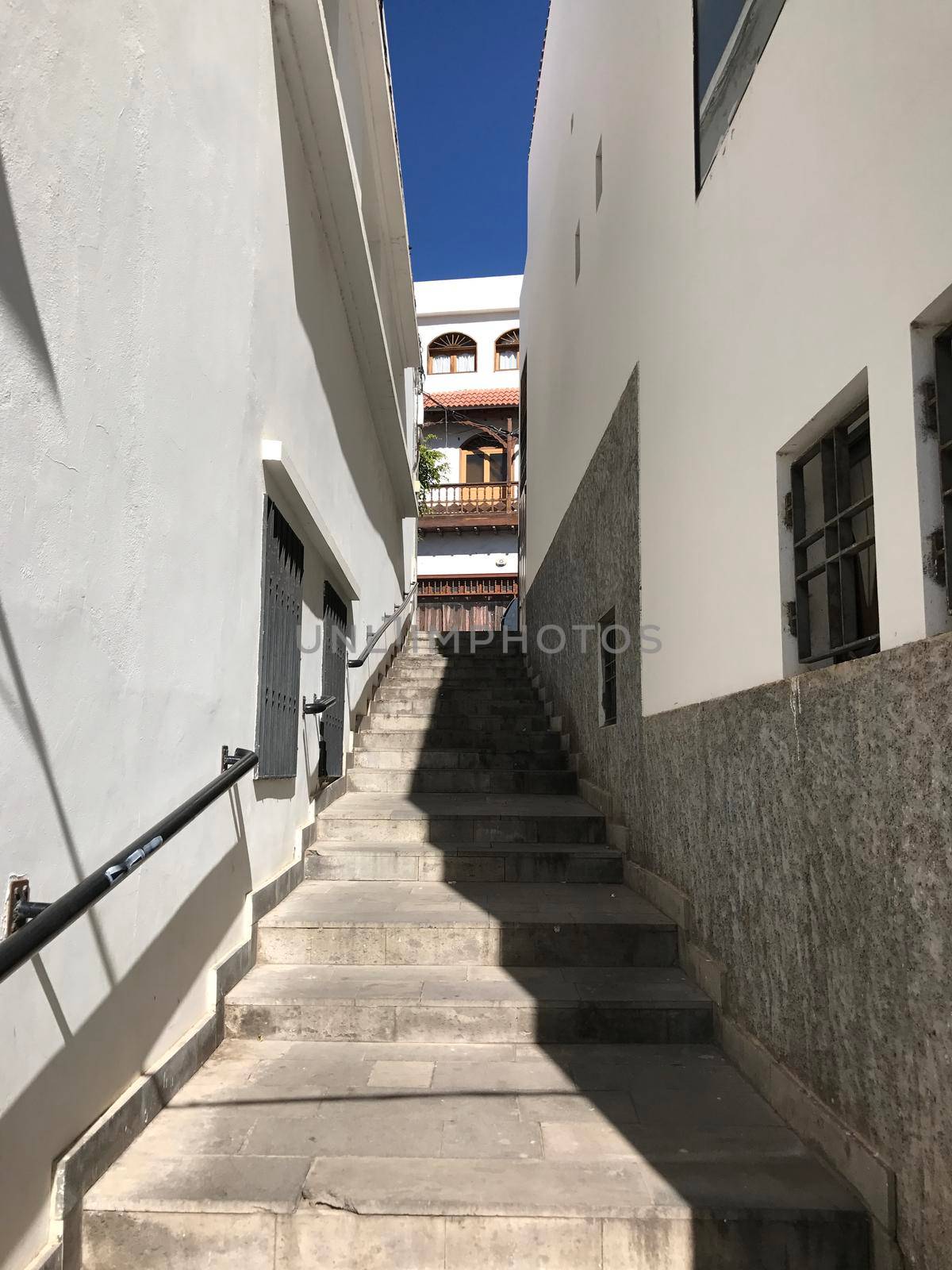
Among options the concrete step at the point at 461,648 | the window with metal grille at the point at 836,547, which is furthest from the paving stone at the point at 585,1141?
the concrete step at the point at 461,648

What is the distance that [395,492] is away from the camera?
34.2 ft

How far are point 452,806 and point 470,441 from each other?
1655cm

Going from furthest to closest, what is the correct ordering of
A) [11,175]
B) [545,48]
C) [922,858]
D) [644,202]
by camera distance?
[545,48], [644,202], [922,858], [11,175]

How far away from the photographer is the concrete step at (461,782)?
6.38 m

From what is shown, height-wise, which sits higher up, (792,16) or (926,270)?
(792,16)

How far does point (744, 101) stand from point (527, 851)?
11.6ft

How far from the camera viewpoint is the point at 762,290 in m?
2.88

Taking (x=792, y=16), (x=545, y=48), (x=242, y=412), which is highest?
(x=545, y=48)

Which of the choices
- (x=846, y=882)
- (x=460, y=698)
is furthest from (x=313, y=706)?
(x=460, y=698)

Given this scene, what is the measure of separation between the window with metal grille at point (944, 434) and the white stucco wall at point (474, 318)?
64.9 feet

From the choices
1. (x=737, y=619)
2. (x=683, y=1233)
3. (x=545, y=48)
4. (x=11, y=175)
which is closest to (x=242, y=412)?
(x=11, y=175)

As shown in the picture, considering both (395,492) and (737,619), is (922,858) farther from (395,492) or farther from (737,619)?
(395,492)

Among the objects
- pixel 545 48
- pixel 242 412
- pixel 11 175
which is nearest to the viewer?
pixel 11 175

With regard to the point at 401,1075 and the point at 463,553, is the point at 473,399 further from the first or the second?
the point at 401,1075
